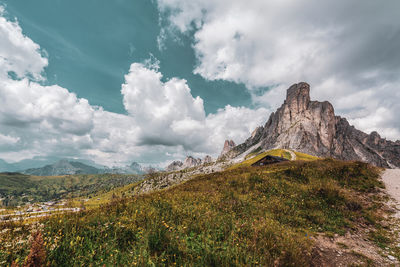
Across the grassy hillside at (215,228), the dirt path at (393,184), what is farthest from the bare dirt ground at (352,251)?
the dirt path at (393,184)

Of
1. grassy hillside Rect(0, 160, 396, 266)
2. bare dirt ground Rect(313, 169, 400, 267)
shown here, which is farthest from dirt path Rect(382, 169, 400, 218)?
bare dirt ground Rect(313, 169, 400, 267)

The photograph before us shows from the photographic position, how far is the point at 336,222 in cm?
891

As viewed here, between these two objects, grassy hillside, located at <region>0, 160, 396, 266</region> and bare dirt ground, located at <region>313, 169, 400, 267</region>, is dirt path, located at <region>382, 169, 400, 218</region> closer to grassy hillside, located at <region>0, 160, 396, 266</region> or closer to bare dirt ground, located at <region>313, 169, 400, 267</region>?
grassy hillside, located at <region>0, 160, 396, 266</region>

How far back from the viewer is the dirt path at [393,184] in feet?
37.1

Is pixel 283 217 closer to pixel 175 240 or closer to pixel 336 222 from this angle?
pixel 336 222

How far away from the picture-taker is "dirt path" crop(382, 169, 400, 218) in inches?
445

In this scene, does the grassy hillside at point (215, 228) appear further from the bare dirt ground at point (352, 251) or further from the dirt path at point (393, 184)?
the dirt path at point (393, 184)

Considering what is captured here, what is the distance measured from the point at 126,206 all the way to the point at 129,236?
2852 millimetres

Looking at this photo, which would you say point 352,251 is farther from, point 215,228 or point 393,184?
point 393,184

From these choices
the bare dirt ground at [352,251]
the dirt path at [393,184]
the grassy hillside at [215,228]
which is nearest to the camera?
the grassy hillside at [215,228]

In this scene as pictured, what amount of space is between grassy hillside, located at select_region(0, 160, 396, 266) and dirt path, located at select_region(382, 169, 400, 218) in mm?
833

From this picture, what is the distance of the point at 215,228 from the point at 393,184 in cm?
1674

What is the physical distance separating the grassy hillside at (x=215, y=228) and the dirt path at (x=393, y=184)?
0.83 meters

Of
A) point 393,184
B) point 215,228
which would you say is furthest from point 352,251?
point 393,184
